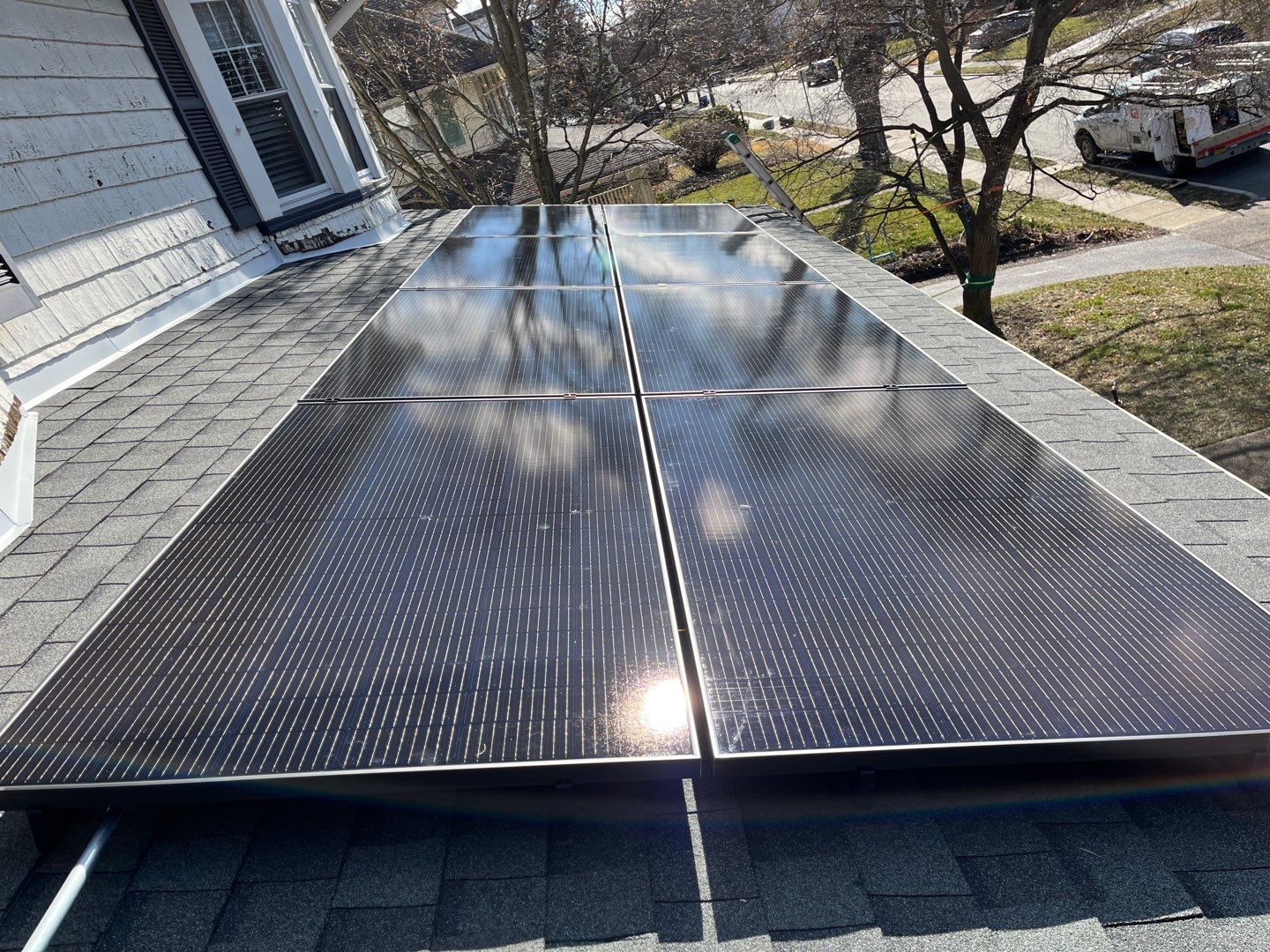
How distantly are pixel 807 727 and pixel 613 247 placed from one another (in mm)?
6948

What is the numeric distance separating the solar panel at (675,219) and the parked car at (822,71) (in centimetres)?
283

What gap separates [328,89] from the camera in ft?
31.1

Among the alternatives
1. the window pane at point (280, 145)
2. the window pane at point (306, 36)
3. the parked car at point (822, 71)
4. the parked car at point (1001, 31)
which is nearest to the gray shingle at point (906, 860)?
the window pane at point (280, 145)

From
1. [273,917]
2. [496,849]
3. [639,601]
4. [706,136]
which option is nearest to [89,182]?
[639,601]

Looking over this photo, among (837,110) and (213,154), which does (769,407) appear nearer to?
(213,154)

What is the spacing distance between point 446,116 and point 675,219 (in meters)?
19.6

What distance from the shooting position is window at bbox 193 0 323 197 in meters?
7.74

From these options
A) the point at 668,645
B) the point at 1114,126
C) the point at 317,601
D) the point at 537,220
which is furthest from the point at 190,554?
the point at 1114,126

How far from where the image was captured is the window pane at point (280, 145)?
8273 mm

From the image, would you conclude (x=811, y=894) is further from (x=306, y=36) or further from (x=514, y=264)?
(x=306, y=36)

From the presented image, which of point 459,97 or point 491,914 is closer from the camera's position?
point 491,914

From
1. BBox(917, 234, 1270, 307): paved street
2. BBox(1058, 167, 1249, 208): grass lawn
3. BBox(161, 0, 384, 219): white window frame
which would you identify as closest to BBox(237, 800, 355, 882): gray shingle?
BBox(161, 0, 384, 219): white window frame

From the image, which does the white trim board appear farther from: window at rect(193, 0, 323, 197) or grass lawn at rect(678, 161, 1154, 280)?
grass lawn at rect(678, 161, 1154, 280)

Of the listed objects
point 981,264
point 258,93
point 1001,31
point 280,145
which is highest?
point 258,93
